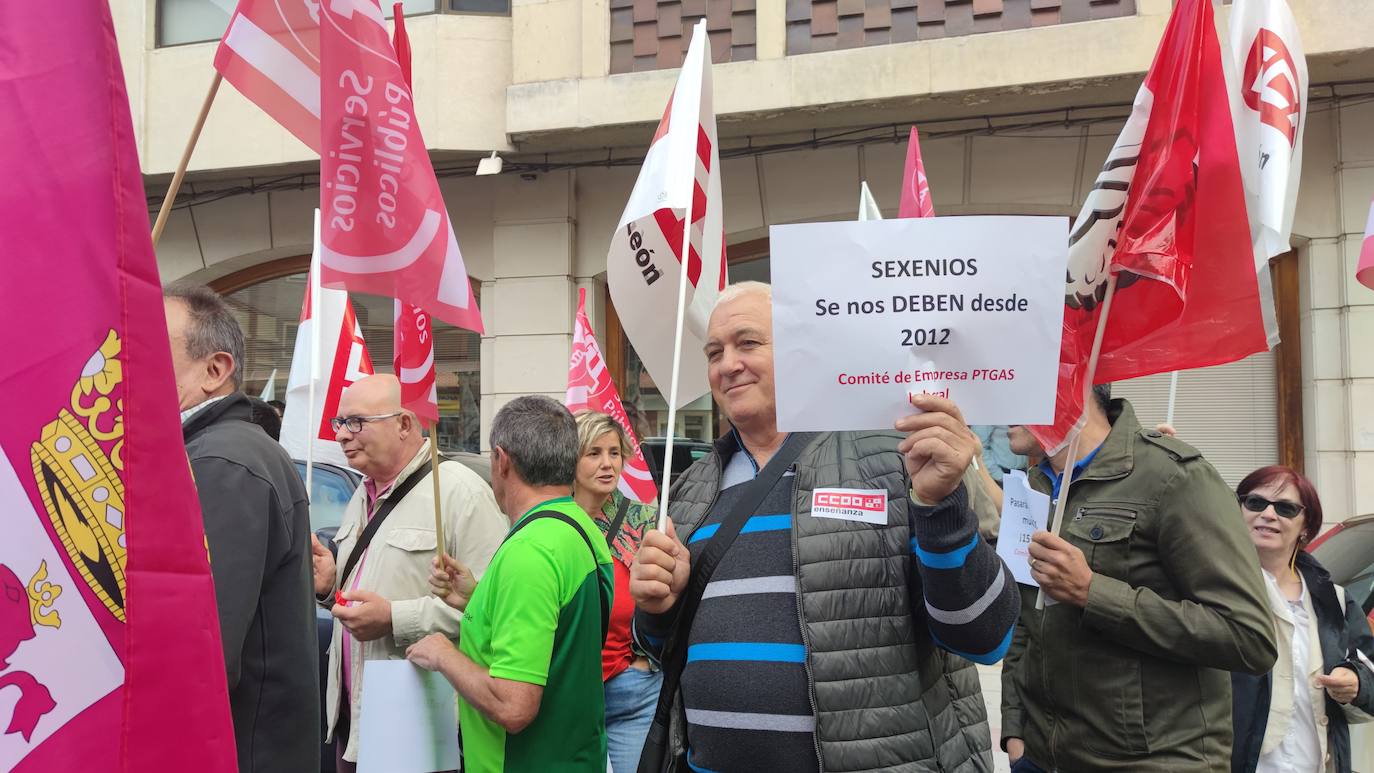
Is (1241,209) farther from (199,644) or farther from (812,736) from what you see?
(199,644)

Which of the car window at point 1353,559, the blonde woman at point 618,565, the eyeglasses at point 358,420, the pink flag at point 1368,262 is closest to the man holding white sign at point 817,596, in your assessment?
the blonde woman at point 618,565

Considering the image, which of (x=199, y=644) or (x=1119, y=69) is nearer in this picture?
(x=199, y=644)

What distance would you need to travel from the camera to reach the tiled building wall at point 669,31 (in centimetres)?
917

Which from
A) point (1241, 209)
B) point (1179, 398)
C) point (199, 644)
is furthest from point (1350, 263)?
point (199, 644)

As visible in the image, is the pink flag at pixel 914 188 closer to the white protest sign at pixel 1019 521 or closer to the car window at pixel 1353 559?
the car window at pixel 1353 559

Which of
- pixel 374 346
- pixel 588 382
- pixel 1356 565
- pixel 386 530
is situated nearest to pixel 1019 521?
pixel 386 530

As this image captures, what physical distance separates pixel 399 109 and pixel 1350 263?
327 inches

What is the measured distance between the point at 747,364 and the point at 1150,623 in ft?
3.67

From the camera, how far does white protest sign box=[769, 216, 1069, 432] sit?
197 centimetres

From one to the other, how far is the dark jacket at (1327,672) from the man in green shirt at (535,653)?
5.98 ft

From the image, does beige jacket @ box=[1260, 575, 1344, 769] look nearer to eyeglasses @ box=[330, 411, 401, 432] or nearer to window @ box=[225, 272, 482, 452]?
eyeglasses @ box=[330, 411, 401, 432]

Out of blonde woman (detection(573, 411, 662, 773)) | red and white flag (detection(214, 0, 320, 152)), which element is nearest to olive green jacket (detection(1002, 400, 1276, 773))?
blonde woman (detection(573, 411, 662, 773))

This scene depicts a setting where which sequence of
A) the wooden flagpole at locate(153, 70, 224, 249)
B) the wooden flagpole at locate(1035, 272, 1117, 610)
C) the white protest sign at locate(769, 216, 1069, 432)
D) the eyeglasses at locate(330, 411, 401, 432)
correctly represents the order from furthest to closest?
A: the eyeglasses at locate(330, 411, 401, 432) → the wooden flagpole at locate(1035, 272, 1117, 610) → the white protest sign at locate(769, 216, 1069, 432) → the wooden flagpole at locate(153, 70, 224, 249)

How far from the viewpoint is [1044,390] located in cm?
199
